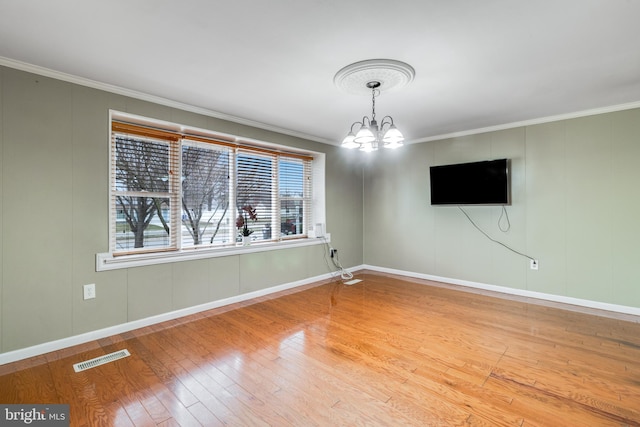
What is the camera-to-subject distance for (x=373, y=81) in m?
2.55

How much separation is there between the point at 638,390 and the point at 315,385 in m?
2.13

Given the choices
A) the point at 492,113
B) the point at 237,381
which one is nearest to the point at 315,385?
the point at 237,381

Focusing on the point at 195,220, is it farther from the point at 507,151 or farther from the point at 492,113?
the point at 507,151

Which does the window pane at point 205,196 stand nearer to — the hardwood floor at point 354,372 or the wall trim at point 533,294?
the hardwood floor at point 354,372

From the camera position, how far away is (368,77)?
2471mm

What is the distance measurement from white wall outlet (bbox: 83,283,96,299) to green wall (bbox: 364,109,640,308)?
4251 mm

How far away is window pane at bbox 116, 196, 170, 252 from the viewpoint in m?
2.96

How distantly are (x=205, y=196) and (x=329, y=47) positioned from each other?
2.31 metres

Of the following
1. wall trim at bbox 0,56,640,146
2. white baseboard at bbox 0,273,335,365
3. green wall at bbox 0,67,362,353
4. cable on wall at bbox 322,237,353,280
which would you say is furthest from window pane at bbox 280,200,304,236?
green wall at bbox 0,67,362,353

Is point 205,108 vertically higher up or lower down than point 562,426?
higher up

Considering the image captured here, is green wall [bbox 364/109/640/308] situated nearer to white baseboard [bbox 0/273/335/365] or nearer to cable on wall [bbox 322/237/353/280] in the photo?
cable on wall [bbox 322/237/353/280]

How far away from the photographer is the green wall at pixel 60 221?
2297 mm

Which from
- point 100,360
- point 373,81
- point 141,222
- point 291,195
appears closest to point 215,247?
point 141,222

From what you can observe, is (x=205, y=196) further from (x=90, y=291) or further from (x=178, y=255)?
(x=90, y=291)
